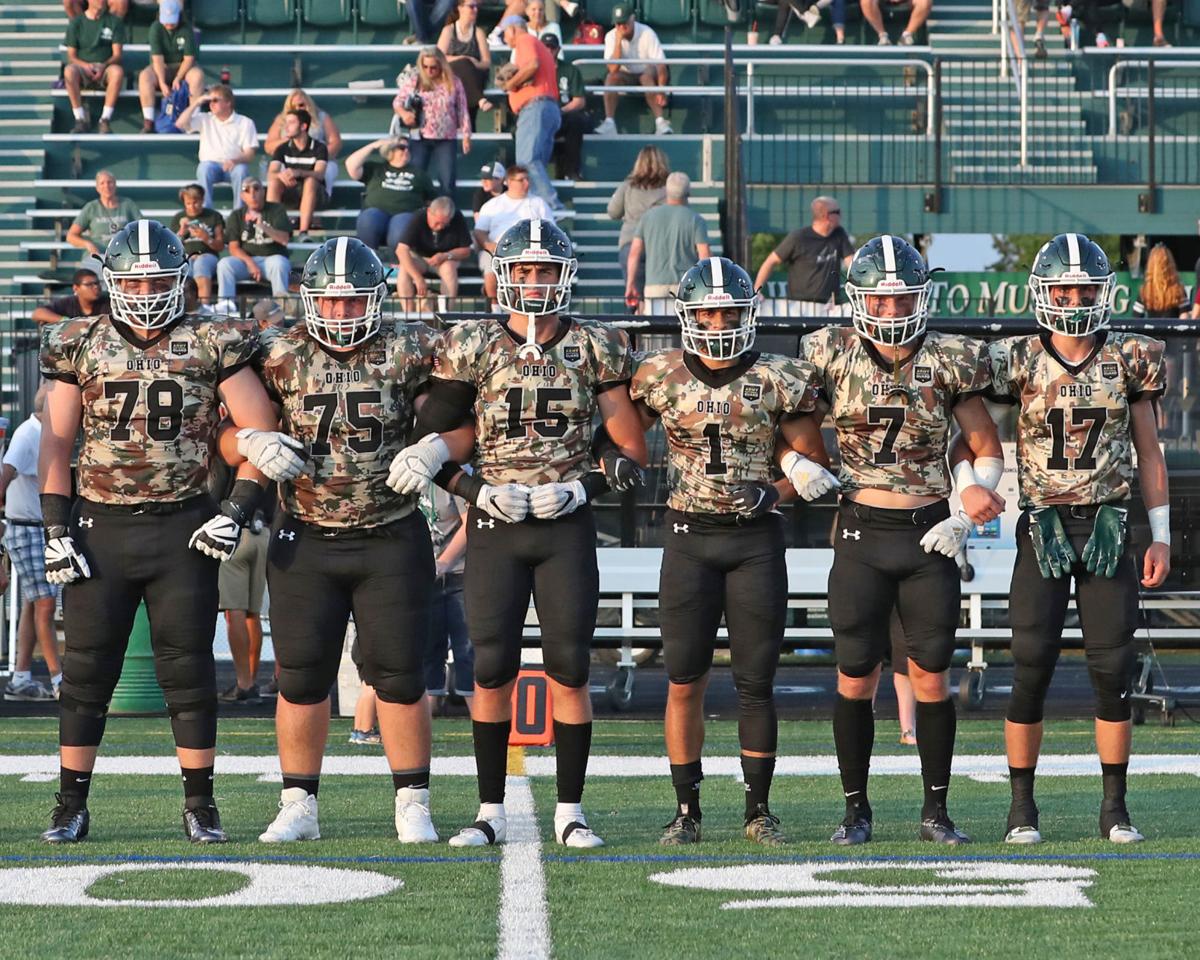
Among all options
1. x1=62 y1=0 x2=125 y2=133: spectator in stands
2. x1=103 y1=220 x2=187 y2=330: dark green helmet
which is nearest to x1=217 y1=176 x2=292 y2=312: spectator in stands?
x1=62 y1=0 x2=125 y2=133: spectator in stands

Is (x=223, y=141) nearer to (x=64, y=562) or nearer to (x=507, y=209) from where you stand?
(x=507, y=209)

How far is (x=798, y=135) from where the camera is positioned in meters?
16.9

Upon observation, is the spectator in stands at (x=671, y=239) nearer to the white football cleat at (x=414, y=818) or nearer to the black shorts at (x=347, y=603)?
the black shorts at (x=347, y=603)

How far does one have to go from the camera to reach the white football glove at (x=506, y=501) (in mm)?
5844

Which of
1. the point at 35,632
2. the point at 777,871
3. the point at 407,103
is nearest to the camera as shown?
the point at 777,871

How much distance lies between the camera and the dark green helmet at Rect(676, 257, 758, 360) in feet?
19.8

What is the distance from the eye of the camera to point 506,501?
584 centimetres

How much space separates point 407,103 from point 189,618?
1006 cm

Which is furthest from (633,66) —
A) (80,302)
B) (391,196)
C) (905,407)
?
(905,407)

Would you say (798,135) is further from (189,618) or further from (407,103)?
(189,618)

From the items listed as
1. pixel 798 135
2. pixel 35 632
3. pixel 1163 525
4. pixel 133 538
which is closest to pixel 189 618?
pixel 133 538

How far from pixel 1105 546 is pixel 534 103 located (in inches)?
400

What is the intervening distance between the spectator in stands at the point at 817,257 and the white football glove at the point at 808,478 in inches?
274

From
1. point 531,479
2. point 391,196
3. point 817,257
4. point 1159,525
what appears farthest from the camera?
point 391,196
